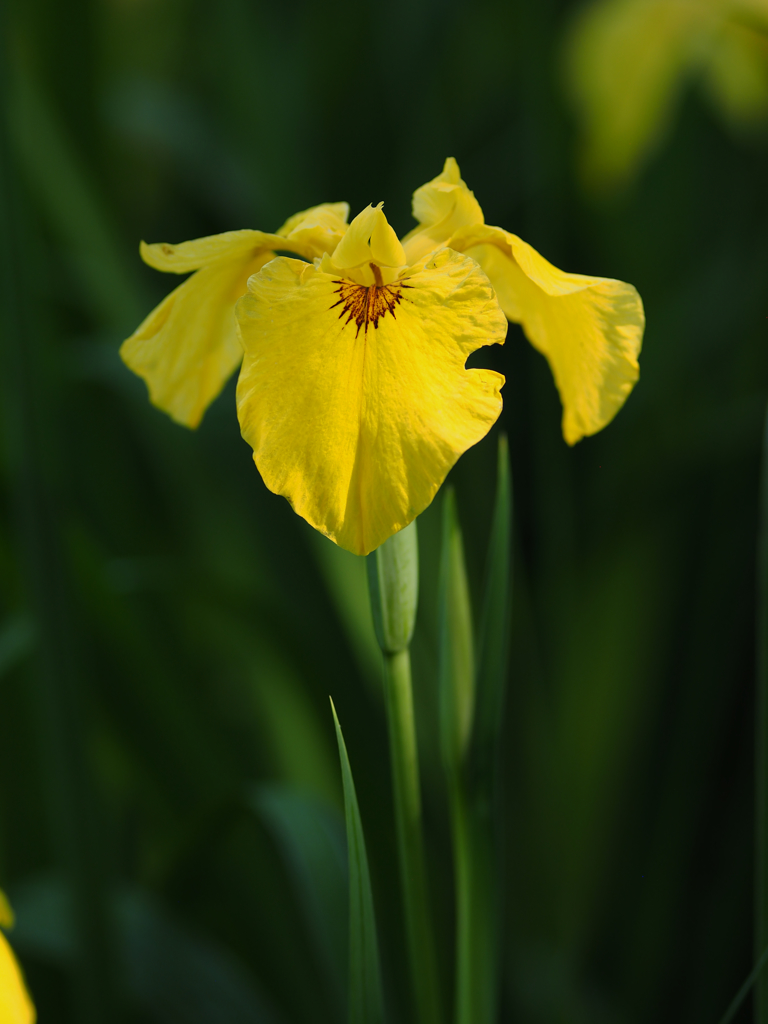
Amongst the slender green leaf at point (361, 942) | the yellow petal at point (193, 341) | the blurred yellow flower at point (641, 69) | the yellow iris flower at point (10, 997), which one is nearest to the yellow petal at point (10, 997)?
the yellow iris flower at point (10, 997)

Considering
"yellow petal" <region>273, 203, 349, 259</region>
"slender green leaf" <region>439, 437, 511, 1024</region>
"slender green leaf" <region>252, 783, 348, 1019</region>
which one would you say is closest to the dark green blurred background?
"slender green leaf" <region>252, 783, 348, 1019</region>

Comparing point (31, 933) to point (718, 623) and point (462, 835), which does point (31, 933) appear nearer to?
point (462, 835)

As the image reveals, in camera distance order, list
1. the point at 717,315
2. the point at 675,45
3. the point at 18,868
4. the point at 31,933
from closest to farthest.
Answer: the point at 31,933 < the point at 18,868 < the point at 675,45 < the point at 717,315

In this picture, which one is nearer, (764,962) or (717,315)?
(764,962)

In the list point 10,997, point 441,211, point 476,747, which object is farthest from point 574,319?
point 10,997

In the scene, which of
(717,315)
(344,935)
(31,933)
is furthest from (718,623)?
(31,933)

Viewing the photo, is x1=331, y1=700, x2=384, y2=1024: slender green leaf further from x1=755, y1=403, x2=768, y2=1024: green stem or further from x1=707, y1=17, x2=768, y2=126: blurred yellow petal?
x1=707, y1=17, x2=768, y2=126: blurred yellow petal

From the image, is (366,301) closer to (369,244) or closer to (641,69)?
(369,244)
